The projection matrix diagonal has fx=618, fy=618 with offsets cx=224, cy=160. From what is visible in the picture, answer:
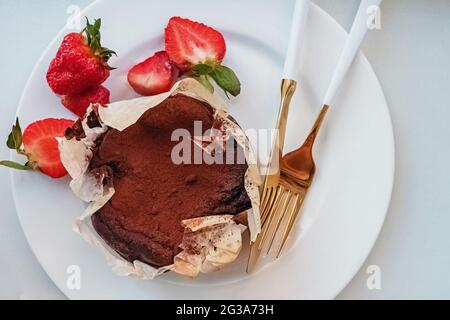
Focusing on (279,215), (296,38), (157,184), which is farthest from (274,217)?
(296,38)

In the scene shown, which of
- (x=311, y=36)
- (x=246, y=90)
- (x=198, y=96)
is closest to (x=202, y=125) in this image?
(x=198, y=96)

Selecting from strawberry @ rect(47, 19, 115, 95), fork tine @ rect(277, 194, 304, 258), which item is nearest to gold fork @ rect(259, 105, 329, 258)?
fork tine @ rect(277, 194, 304, 258)

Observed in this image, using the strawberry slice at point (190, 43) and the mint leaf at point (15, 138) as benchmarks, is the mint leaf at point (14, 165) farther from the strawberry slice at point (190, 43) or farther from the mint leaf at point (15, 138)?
the strawberry slice at point (190, 43)

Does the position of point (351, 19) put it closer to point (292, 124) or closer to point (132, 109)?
point (292, 124)

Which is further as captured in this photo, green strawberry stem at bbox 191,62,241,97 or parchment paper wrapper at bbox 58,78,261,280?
green strawberry stem at bbox 191,62,241,97

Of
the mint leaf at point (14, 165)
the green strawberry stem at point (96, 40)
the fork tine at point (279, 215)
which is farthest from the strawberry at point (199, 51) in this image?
the mint leaf at point (14, 165)

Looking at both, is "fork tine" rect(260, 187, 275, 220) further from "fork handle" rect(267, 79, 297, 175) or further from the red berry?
the red berry
